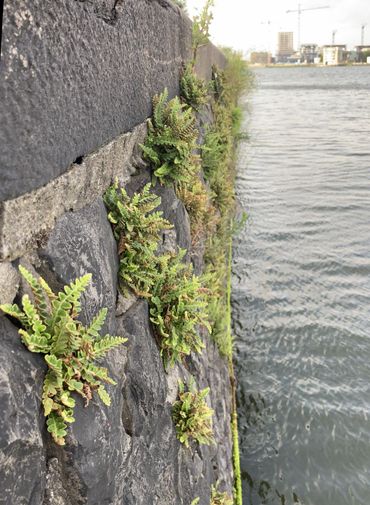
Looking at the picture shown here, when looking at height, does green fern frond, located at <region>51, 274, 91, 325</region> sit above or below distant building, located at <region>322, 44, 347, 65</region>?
below

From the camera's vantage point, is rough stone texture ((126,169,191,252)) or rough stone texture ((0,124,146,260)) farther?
rough stone texture ((126,169,191,252))

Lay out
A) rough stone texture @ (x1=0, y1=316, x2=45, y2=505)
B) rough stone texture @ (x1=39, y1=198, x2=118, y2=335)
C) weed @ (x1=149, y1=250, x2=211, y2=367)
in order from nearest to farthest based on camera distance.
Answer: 1. rough stone texture @ (x1=0, y1=316, x2=45, y2=505)
2. rough stone texture @ (x1=39, y1=198, x2=118, y2=335)
3. weed @ (x1=149, y1=250, x2=211, y2=367)

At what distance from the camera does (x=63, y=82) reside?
2.23m

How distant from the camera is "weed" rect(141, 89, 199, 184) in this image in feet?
12.5

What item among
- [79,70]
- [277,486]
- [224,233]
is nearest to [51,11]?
[79,70]

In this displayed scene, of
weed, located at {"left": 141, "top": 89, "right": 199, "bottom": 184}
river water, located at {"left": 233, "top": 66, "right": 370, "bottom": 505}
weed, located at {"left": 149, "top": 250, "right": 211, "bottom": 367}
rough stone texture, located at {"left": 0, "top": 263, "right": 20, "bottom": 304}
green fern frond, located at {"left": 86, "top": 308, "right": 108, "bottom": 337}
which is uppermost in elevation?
weed, located at {"left": 141, "top": 89, "right": 199, "bottom": 184}

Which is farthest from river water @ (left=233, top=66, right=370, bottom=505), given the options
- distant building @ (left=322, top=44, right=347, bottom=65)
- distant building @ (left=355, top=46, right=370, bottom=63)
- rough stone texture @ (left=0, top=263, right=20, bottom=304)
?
distant building @ (left=322, top=44, right=347, bottom=65)

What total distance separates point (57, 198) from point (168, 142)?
5.73ft

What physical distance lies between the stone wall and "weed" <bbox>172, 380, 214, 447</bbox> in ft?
0.32

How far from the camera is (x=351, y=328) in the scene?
285 inches

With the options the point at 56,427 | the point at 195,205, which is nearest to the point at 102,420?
the point at 56,427

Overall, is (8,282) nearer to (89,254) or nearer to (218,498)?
(89,254)

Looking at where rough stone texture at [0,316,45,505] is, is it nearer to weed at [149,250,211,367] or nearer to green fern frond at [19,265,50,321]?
green fern frond at [19,265,50,321]

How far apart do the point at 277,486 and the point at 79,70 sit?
4422 millimetres
